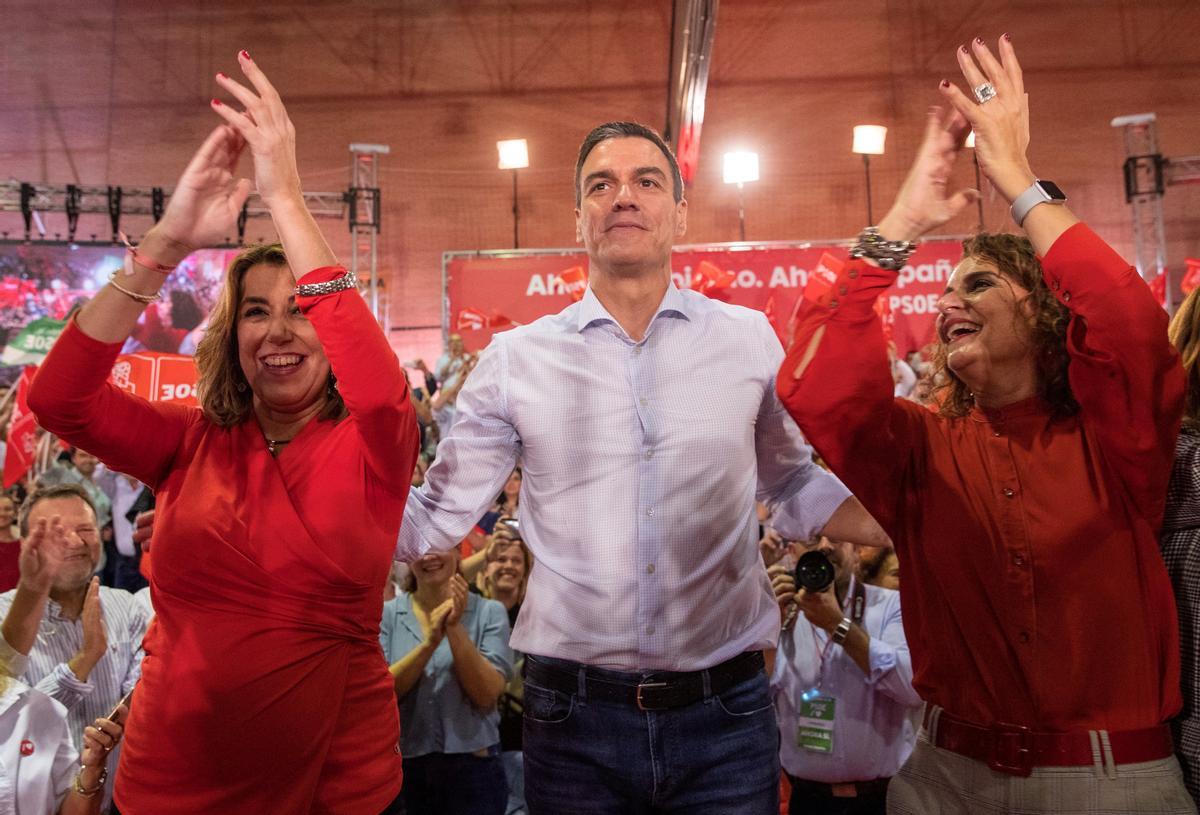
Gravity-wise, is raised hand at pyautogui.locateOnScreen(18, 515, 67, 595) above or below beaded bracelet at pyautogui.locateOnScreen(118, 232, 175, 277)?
below

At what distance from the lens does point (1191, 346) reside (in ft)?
6.03

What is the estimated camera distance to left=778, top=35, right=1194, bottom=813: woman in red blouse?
1.42m

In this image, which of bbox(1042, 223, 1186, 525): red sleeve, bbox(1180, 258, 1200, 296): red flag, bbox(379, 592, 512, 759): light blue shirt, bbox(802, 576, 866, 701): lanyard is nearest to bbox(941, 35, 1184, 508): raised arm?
bbox(1042, 223, 1186, 525): red sleeve

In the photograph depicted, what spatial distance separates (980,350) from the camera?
162 cm

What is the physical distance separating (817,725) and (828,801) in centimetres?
29

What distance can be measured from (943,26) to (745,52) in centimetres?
224

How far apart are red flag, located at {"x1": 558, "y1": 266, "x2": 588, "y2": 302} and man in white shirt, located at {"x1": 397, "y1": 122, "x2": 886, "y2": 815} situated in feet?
Result: 19.1

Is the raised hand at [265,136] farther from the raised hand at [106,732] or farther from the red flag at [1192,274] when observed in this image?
the red flag at [1192,274]

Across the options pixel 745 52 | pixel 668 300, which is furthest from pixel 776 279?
pixel 668 300

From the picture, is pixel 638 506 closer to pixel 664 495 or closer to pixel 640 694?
pixel 664 495

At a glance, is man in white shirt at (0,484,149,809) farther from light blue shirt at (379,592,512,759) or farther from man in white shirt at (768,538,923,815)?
man in white shirt at (768,538,923,815)

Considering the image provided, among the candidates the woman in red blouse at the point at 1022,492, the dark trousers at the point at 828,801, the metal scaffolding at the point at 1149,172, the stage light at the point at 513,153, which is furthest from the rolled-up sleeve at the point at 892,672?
the stage light at the point at 513,153

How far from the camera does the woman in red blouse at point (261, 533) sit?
56.8 inches

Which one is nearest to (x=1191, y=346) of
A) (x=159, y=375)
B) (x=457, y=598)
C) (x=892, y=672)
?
→ (x=892, y=672)
